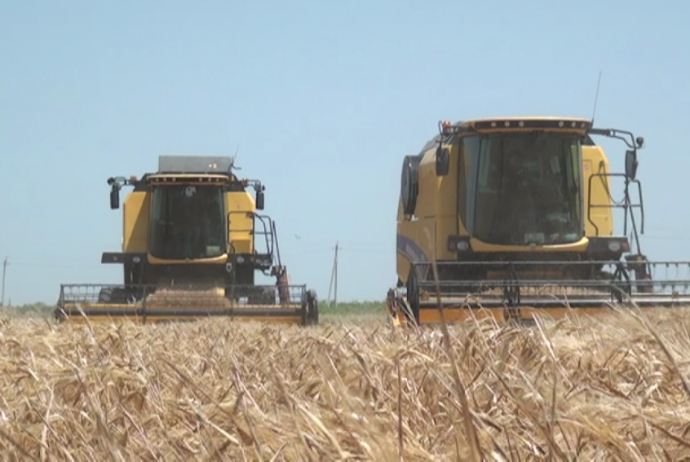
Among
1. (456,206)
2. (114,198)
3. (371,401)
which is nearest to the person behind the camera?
(371,401)

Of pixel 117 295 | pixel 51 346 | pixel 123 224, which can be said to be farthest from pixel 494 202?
pixel 51 346

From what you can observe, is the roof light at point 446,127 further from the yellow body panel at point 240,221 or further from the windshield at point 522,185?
the yellow body panel at point 240,221

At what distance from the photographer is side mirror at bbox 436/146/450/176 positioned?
45.9 ft

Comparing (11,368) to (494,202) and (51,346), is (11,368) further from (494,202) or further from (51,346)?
(494,202)

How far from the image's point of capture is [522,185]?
14969 millimetres

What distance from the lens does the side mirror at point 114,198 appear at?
19.5 metres

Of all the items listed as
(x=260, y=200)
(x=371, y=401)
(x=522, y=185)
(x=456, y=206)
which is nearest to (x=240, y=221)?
(x=260, y=200)

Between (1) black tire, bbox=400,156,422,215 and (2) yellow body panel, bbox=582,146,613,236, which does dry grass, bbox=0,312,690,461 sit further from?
(1) black tire, bbox=400,156,422,215

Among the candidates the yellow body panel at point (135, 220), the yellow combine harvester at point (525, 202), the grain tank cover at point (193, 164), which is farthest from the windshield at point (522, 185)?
the grain tank cover at point (193, 164)

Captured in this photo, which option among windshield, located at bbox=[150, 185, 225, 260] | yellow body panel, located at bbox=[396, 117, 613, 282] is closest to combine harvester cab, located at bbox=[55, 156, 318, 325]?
windshield, located at bbox=[150, 185, 225, 260]

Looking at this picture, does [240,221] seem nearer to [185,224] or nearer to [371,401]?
[185,224]

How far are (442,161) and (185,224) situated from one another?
6.86m

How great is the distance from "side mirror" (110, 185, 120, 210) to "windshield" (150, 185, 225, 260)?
1.98ft

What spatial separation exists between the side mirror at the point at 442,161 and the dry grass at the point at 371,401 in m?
8.14
